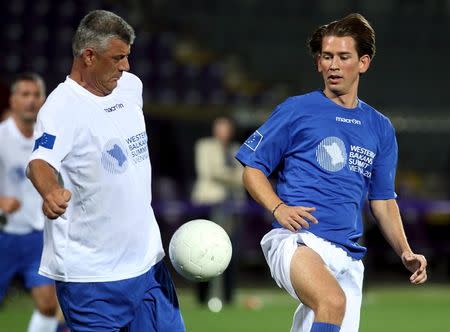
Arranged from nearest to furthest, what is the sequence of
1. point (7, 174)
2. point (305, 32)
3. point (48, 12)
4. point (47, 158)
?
point (47, 158), point (7, 174), point (48, 12), point (305, 32)

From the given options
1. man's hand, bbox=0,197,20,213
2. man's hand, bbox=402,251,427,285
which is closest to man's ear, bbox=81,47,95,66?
man's hand, bbox=402,251,427,285

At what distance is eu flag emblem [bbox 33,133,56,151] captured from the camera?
462cm

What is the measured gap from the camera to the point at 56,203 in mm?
4266

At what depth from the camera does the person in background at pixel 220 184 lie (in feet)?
39.7

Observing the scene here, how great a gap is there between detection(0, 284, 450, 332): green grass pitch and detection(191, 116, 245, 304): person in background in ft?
0.83

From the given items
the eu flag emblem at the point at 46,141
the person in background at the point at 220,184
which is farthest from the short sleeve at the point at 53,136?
the person in background at the point at 220,184

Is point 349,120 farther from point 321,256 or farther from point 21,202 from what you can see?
point 21,202

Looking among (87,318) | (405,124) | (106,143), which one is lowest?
(405,124)

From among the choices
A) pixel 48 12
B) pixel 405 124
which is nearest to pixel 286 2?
pixel 405 124

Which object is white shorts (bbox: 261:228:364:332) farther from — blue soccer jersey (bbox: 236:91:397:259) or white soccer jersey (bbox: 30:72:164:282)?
white soccer jersey (bbox: 30:72:164:282)

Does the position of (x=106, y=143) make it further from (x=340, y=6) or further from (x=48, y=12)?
→ (x=340, y=6)

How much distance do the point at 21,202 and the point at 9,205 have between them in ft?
2.25

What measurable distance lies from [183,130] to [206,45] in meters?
2.62

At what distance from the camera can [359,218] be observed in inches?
213
